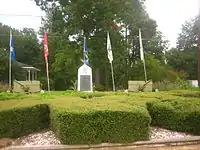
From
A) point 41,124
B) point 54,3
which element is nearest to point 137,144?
point 41,124

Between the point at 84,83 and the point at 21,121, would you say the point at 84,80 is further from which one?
the point at 21,121

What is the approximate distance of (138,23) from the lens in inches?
1363

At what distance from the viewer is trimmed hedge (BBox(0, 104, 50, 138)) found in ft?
23.7

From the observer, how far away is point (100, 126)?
6.50 metres

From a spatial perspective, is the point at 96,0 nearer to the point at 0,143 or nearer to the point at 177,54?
the point at 177,54

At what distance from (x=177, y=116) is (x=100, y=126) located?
6.32 ft

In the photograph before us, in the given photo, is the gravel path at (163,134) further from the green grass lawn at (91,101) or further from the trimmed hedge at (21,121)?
the trimmed hedge at (21,121)

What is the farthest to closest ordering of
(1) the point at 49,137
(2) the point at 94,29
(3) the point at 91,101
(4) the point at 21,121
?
(2) the point at 94,29
(3) the point at 91,101
(4) the point at 21,121
(1) the point at 49,137

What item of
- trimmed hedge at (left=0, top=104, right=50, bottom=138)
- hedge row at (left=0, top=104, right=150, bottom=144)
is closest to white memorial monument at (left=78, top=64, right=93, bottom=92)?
trimmed hedge at (left=0, top=104, right=50, bottom=138)

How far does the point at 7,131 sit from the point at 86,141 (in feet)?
5.67

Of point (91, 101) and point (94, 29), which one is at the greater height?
point (94, 29)

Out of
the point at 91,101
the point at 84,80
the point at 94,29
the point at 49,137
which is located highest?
the point at 94,29

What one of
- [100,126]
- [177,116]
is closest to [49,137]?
[100,126]

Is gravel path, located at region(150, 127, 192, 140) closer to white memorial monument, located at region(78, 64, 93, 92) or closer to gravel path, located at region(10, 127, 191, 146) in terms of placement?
gravel path, located at region(10, 127, 191, 146)
